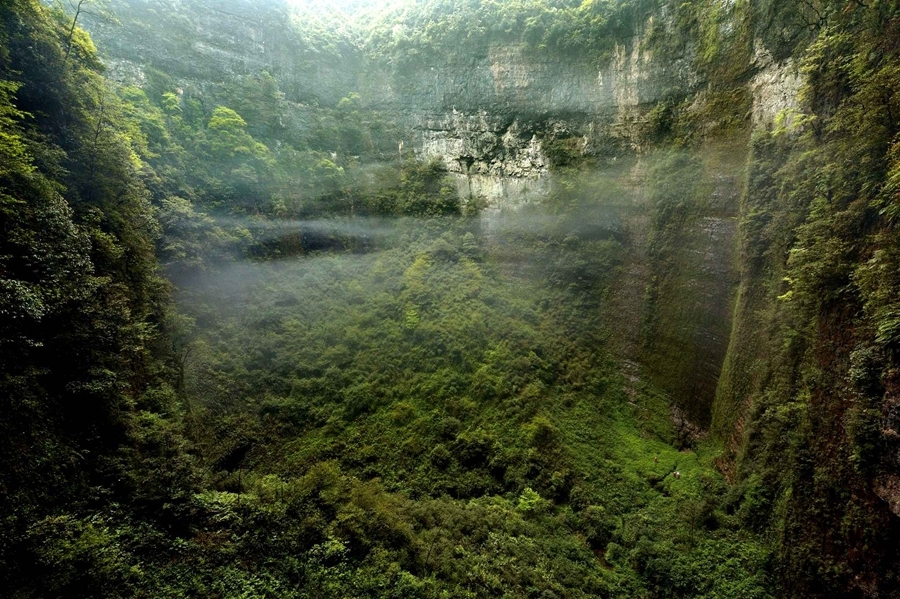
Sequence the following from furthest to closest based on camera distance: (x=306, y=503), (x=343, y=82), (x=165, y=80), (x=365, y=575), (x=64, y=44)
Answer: (x=343, y=82) < (x=165, y=80) < (x=64, y=44) < (x=306, y=503) < (x=365, y=575)

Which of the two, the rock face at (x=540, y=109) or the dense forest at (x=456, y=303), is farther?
the rock face at (x=540, y=109)

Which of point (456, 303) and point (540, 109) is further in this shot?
point (540, 109)

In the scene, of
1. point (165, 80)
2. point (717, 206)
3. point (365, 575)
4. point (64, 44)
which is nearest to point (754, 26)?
point (717, 206)

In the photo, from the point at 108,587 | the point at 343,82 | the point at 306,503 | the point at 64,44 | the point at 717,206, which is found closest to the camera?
the point at 108,587

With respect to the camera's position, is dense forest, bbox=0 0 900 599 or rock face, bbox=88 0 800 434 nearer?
dense forest, bbox=0 0 900 599

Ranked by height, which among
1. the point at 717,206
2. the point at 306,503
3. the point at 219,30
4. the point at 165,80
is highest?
the point at 219,30

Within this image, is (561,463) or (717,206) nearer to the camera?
(561,463)

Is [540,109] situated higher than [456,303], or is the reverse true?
[540,109]

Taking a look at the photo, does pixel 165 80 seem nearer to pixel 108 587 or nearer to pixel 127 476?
pixel 127 476
